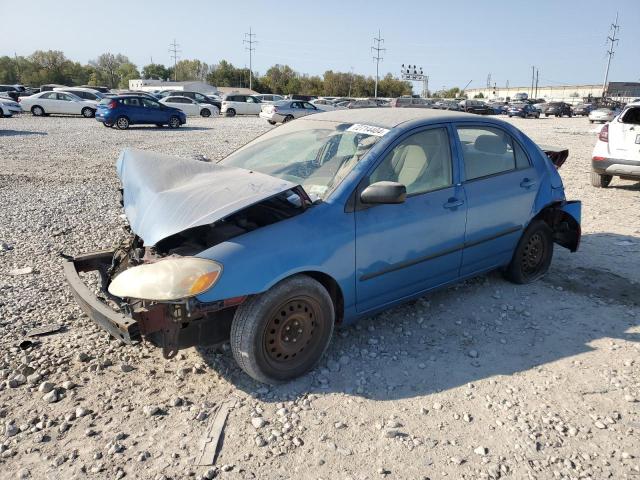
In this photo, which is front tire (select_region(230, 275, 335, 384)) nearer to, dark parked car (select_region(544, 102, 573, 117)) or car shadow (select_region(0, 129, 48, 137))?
car shadow (select_region(0, 129, 48, 137))

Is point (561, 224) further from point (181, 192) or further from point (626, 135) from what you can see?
point (626, 135)

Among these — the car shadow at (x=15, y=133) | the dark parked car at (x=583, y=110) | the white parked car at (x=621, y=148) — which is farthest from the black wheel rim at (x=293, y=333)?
the dark parked car at (x=583, y=110)

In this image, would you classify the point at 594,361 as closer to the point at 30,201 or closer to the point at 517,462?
the point at 517,462

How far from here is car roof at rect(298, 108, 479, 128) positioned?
385 centimetres

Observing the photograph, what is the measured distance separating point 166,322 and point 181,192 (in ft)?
2.76

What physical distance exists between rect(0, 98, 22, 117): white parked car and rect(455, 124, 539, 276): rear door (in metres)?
27.7

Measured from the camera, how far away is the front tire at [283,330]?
2926 mm

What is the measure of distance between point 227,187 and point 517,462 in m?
2.26

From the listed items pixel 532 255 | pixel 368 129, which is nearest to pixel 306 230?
pixel 368 129

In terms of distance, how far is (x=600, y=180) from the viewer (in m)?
9.63

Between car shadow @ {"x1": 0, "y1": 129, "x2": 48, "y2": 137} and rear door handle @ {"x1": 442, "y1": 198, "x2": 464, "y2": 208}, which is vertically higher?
Result: rear door handle @ {"x1": 442, "y1": 198, "x2": 464, "y2": 208}

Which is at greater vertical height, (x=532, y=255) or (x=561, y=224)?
(x=561, y=224)

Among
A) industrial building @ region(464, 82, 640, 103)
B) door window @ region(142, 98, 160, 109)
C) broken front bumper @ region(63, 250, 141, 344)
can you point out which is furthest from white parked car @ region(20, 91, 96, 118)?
industrial building @ region(464, 82, 640, 103)

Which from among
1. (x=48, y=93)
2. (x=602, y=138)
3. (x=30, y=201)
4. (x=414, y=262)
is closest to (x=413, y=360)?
(x=414, y=262)
